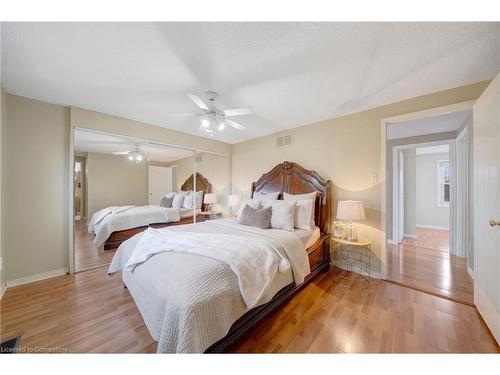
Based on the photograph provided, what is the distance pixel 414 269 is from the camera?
9.03 feet

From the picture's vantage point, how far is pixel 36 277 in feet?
7.84

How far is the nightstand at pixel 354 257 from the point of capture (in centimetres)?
261

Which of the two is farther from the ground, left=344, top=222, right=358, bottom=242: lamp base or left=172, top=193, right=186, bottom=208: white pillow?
left=172, top=193, right=186, bottom=208: white pillow

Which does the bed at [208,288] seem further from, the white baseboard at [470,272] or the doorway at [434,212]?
the white baseboard at [470,272]

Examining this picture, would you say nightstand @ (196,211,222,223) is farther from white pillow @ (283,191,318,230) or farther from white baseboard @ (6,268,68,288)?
white baseboard @ (6,268,68,288)

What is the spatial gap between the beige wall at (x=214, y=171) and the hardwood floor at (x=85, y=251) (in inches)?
64.1

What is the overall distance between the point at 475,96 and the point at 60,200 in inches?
210

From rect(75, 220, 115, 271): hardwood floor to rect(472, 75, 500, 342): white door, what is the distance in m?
4.46

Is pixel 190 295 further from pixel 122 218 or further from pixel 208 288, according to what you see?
pixel 122 218

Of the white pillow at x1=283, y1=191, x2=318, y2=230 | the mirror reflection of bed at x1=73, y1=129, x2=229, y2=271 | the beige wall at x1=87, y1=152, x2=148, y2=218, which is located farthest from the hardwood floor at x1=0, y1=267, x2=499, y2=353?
the beige wall at x1=87, y1=152, x2=148, y2=218

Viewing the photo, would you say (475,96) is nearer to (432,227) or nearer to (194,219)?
(194,219)

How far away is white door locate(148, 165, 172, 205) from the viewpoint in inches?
135

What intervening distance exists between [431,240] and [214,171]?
542 cm

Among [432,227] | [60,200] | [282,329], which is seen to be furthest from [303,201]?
[432,227]
